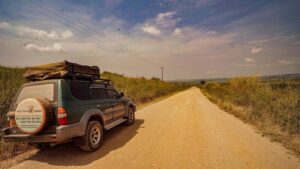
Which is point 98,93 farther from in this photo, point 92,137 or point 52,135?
point 52,135

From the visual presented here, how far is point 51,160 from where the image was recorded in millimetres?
4664

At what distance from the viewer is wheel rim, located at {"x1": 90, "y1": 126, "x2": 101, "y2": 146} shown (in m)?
5.20

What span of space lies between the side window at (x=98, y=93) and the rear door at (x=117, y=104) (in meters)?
0.34

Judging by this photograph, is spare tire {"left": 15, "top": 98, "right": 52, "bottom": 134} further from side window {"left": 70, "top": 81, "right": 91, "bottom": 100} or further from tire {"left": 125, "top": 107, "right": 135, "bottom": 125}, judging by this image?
tire {"left": 125, "top": 107, "right": 135, "bottom": 125}

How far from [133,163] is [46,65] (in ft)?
12.2

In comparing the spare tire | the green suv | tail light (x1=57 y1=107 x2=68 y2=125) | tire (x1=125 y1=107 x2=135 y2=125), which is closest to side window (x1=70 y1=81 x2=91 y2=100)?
the green suv

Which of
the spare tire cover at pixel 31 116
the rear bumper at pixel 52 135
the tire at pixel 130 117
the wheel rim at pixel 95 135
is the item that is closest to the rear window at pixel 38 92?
the spare tire cover at pixel 31 116

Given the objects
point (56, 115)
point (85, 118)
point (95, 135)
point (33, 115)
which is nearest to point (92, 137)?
point (95, 135)

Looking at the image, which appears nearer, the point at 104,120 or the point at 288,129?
the point at 104,120

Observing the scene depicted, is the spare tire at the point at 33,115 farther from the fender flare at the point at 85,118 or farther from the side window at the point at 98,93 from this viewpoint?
the side window at the point at 98,93

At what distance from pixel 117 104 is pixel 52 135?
318cm

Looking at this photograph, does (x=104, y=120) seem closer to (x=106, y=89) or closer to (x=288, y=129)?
(x=106, y=89)

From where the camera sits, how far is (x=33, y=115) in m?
4.25

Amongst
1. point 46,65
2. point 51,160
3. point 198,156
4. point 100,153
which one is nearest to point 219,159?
point 198,156
